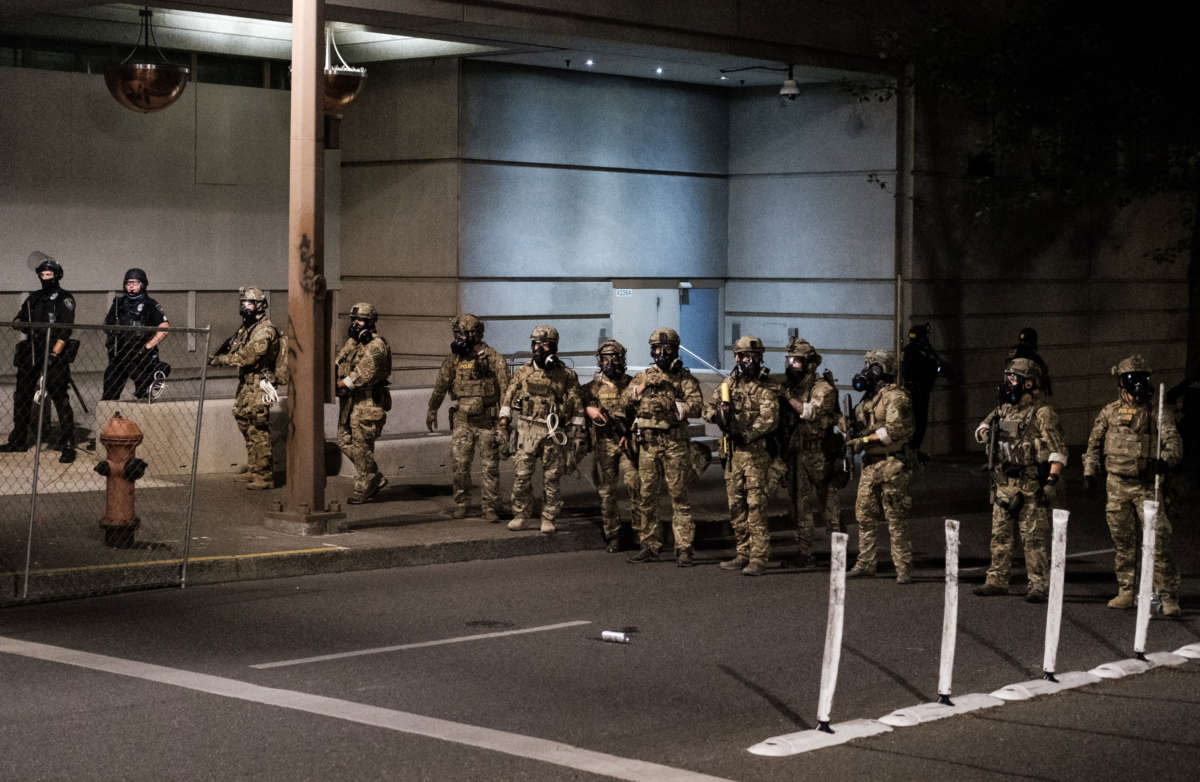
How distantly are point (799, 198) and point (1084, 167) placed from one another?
4218mm

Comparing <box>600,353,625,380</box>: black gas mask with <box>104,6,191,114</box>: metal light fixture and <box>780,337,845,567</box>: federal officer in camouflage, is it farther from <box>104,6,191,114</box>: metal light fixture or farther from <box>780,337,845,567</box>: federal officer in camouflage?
<box>104,6,191,114</box>: metal light fixture

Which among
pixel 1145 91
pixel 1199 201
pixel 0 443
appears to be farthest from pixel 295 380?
pixel 1199 201

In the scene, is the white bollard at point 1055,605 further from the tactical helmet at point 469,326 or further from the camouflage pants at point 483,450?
the tactical helmet at point 469,326

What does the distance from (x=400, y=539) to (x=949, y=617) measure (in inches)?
268

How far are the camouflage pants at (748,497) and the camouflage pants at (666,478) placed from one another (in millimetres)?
416

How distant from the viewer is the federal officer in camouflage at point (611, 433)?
607 inches

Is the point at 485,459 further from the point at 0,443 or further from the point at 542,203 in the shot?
the point at 542,203

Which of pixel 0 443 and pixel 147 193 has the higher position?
pixel 147 193

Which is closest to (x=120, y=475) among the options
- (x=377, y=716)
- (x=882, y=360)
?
(x=377, y=716)

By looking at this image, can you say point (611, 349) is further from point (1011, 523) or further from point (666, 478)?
point (1011, 523)

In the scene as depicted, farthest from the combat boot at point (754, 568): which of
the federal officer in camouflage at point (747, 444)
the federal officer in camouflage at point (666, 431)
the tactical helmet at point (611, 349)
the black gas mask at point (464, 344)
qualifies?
the black gas mask at point (464, 344)

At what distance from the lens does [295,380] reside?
15141 millimetres

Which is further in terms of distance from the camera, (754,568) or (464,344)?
(464,344)

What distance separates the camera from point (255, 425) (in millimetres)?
17891
